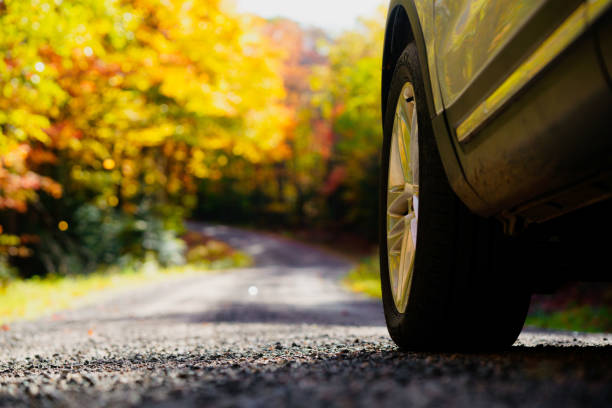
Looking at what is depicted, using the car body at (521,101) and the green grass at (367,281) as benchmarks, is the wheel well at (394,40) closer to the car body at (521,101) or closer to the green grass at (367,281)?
the car body at (521,101)

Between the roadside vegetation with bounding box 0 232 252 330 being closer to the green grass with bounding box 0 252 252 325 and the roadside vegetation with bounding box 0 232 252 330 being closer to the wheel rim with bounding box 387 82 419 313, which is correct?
the green grass with bounding box 0 252 252 325

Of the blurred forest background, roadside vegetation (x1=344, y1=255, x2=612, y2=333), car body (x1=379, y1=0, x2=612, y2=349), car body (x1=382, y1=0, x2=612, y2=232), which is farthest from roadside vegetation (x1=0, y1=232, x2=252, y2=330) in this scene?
roadside vegetation (x1=344, y1=255, x2=612, y2=333)

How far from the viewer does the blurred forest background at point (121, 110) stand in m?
6.13

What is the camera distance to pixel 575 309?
8.40m

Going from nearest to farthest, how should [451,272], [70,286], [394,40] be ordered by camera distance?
[451,272] → [394,40] → [70,286]

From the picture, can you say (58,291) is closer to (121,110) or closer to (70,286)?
(70,286)

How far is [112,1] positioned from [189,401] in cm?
563

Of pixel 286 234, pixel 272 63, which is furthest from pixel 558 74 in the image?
pixel 286 234

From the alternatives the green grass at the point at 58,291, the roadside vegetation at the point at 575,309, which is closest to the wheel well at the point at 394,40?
the roadside vegetation at the point at 575,309

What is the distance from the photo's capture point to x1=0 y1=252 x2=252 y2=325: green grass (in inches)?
303

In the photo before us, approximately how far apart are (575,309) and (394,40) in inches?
285

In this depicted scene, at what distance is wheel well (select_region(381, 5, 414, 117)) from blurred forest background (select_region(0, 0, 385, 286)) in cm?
400

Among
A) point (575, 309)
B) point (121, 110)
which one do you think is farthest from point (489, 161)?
point (121, 110)

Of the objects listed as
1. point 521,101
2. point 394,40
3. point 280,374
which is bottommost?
point 280,374
